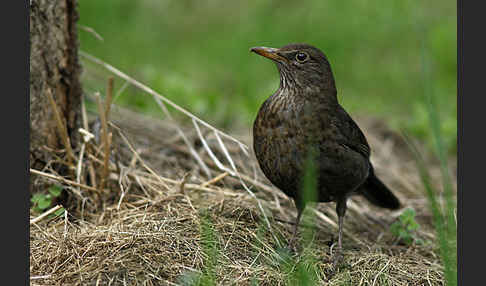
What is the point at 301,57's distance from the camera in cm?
413

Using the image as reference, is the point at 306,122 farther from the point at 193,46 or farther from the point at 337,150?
the point at 193,46

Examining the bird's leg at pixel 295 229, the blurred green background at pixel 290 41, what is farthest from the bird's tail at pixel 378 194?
the blurred green background at pixel 290 41

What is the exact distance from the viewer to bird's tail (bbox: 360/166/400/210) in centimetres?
479

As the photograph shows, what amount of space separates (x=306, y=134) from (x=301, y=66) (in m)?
0.52

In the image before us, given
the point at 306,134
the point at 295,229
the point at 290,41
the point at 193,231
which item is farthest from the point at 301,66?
the point at 290,41

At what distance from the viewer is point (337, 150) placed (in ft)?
12.9

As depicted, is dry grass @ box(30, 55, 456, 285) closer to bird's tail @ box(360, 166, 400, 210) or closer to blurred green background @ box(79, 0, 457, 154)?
bird's tail @ box(360, 166, 400, 210)

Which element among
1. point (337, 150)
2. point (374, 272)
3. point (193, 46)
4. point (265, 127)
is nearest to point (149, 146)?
point (265, 127)

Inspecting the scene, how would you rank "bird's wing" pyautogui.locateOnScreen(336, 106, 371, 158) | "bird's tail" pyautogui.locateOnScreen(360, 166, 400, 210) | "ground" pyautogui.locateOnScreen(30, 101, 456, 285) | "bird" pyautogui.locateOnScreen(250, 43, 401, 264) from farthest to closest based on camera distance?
1. "bird's tail" pyautogui.locateOnScreen(360, 166, 400, 210)
2. "bird's wing" pyautogui.locateOnScreen(336, 106, 371, 158)
3. "bird" pyautogui.locateOnScreen(250, 43, 401, 264)
4. "ground" pyautogui.locateOnScreen(30, 101, 456, 285)

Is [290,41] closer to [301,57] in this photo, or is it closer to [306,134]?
[301,57]

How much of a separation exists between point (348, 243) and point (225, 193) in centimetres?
98

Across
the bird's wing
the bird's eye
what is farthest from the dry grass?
the bird's eye

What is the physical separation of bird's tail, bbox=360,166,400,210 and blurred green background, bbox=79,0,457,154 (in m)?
3.01

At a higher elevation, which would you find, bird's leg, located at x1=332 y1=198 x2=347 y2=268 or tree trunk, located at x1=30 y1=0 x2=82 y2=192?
tree trunk, located at x1=30 y1=0 x2=82 y2=192
